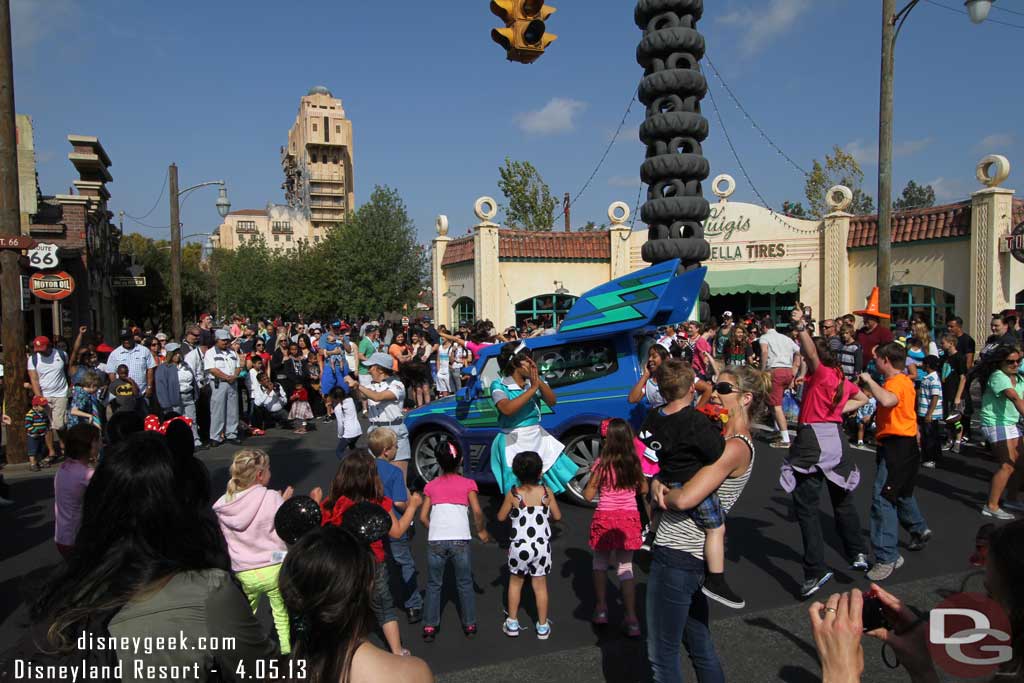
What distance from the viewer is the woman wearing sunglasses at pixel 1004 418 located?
6.39 meters

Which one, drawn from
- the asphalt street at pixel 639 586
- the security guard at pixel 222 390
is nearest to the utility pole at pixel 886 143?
the asphalt street at pixel 639 586

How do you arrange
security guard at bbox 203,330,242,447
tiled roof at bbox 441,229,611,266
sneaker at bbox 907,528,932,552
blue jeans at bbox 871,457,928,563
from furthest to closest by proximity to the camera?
tiled roof at bbox 441,229,611,266 < security guard at bbox 203,330,242,447 < sneaker at bbox 907,528,932,552 < blue jeans at bbox 871,457,928,563

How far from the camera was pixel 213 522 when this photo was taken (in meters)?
2.43

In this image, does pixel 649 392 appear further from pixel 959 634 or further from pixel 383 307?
pixel 383 307

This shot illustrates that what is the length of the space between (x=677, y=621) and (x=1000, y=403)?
5348 mm

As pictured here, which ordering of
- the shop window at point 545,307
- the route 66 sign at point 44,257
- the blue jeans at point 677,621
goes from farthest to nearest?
the shop window at point 545,307
the route 66 sign at point 44,257
the blue jeans at point 677,621

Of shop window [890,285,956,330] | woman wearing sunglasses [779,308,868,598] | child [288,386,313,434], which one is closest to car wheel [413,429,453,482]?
woman wearing sunglasses [779,308,868,598]

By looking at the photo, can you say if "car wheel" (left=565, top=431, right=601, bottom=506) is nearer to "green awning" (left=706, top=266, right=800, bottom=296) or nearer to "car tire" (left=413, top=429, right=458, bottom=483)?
"car tire" (left=413, top=429, right=458, bottom=483)

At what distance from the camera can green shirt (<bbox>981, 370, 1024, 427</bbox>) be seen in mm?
6512

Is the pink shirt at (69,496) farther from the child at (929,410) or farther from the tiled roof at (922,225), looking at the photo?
the tiled roof at (922,225)

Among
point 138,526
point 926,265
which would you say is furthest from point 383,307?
point 138,526

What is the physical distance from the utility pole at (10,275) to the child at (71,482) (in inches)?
278

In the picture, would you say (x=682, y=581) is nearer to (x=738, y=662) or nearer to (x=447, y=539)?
(x=738, y=662)

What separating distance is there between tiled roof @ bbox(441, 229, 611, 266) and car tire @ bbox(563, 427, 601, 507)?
635 inches
